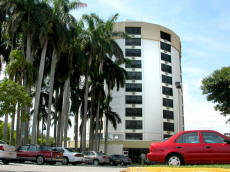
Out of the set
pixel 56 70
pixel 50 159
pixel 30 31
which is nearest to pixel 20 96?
pixel 50 159

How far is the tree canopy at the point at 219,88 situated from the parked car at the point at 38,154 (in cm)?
2396

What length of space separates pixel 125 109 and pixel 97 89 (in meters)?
22.0

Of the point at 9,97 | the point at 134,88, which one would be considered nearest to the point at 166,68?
the point at 134,88

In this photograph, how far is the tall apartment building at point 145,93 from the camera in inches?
2459

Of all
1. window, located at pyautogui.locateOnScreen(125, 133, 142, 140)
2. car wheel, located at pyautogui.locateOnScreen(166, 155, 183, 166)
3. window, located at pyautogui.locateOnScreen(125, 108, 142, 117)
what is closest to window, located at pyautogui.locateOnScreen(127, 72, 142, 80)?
window, located at pyautogui.locateOnScreen(125, 108, 142, 117)

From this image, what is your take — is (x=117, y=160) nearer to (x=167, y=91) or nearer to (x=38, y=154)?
(x=38, y=154)

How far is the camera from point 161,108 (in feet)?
216

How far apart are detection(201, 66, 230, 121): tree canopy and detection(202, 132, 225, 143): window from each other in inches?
1119

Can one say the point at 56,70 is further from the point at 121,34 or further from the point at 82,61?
the point at 121,34

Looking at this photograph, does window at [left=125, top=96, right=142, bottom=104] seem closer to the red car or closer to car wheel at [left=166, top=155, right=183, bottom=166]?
the red car

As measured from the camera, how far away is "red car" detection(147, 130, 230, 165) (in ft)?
37.0

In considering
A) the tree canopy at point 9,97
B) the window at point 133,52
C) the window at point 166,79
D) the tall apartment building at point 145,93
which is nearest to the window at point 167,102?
the tall apartment building at point 145,93

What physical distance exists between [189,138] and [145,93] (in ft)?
176

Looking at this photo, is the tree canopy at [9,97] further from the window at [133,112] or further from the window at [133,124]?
the window at [133,112]
